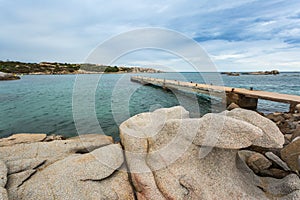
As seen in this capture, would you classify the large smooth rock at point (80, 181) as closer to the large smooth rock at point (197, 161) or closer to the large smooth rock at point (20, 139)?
the large smooth rock at point (197, 161)

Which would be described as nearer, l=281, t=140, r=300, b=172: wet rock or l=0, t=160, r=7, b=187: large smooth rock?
l=0, t=160, r=7, b=187: large smooth rock

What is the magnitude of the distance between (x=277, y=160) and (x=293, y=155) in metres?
0.40

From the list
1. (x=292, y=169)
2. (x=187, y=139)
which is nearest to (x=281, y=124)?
(x=292, y=169)

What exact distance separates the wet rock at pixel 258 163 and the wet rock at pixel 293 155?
0.38 meters

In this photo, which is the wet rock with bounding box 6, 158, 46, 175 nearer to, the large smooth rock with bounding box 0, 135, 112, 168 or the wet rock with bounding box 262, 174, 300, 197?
the large smooth rock with bounding box 0, 135, 112, 168

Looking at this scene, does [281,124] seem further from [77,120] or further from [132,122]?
[77,120]

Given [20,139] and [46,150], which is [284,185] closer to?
[46,150]

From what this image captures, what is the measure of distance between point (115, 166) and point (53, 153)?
2.15 meters

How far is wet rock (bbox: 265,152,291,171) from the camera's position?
13.5 ft

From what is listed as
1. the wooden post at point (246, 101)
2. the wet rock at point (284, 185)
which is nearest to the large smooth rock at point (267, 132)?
the wet rock at point (284, 185)

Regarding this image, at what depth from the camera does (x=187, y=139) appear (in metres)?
4.30

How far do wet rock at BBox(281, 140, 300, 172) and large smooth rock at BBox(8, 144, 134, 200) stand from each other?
3.69 meters

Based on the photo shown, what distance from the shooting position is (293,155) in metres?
4.01

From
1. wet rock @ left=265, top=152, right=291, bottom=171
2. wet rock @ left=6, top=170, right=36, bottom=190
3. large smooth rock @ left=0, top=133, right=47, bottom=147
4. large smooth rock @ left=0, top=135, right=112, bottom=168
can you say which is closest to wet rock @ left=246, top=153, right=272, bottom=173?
wet rock @ left=265, top=152, right=291, bottom=171
